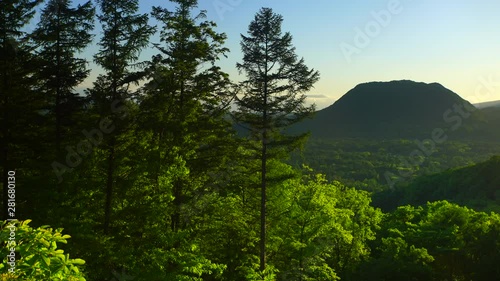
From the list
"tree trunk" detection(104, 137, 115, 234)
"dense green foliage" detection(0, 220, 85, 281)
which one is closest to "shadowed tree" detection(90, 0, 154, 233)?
"tree trunk" detection(104, 137, 115, 234)

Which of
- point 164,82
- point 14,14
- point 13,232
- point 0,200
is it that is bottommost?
point 0,200

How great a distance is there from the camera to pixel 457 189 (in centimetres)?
9731

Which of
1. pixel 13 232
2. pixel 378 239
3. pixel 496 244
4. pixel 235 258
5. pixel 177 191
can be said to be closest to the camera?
pixel 13 232

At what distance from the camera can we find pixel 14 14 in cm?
1703

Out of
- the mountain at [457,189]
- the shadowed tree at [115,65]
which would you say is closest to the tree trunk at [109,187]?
the shadowed tree at [115,65]

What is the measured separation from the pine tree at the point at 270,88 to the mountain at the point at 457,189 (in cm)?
7233

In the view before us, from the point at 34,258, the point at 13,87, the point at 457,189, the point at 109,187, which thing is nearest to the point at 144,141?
the point at 109,187

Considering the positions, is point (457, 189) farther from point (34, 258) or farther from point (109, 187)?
point (34, 258)

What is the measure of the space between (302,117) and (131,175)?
32.0 feet

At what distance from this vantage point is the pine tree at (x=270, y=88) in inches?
834

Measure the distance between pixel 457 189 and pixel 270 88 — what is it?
308ft

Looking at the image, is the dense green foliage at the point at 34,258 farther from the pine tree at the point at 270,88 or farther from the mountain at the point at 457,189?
the mountain at the point at 457,189

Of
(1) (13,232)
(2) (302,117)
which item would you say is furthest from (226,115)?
(1) (13,232)

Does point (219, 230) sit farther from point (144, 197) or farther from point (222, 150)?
point (144, 197)
